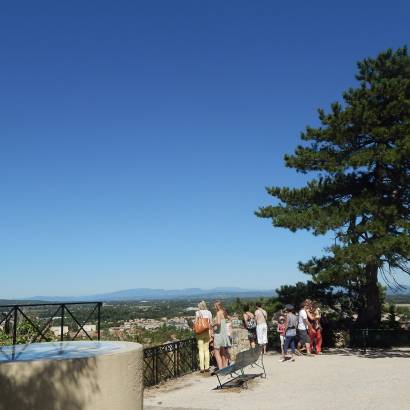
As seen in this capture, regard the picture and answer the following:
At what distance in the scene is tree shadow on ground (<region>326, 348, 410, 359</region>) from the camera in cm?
1371

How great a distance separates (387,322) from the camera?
17.4 m

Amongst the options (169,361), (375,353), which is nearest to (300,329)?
(375,353)

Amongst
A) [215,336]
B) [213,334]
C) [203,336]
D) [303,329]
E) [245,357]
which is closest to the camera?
[245,357]

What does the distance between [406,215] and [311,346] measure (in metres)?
4.88

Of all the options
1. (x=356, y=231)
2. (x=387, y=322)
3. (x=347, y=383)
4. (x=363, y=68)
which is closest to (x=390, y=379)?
(x=347, y=383)

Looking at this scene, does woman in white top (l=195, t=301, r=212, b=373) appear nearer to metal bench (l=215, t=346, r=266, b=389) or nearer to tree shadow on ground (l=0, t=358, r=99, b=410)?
metal bench (l=215, t=346, r=266, b=389)

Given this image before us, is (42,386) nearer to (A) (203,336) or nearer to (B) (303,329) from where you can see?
(A) (203,336)

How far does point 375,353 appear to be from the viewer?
14.4 m

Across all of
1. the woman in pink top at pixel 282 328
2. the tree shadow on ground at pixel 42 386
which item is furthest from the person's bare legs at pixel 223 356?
the tree shadow on ground at pixel 42 386

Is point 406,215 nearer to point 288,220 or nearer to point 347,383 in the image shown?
point 288,220

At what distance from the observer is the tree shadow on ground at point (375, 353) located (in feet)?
45.0

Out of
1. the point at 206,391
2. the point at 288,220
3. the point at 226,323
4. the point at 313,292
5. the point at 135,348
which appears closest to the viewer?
the point at 135,348

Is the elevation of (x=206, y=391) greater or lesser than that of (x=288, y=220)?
lesser

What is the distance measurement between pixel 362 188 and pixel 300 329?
5.37 metres
